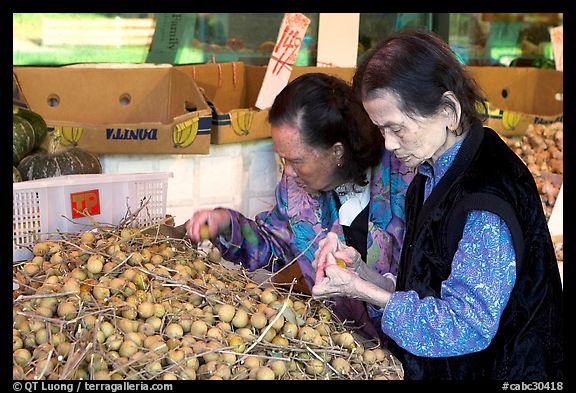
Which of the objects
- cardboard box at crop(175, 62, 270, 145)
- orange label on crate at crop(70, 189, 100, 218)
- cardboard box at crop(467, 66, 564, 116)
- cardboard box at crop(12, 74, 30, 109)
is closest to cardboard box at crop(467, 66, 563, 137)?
cardboard box at crop(467, 66, 564, 116)

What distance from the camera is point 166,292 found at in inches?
65.7

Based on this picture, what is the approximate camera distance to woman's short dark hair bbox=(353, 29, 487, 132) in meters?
1.51

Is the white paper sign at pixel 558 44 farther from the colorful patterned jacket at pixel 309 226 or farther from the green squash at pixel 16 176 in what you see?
the green squash at pixel 16 176

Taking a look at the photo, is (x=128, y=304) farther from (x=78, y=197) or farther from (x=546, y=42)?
(x=546, y=42)

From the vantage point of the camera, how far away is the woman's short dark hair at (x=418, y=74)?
1.51 m

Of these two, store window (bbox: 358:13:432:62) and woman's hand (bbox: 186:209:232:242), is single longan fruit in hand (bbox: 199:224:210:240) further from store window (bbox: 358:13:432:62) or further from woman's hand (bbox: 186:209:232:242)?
store window (bbox: 358:13:432:62)

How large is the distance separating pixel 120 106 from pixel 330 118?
1.57m

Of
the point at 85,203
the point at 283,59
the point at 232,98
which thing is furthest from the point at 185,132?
the point at 85,203

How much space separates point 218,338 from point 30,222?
80 centimetres

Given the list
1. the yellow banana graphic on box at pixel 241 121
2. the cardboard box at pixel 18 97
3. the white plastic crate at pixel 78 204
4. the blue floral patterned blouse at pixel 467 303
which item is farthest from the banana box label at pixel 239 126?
the blue floral patterned blouse at pixel 467 303

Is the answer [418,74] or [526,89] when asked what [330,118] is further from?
[526,89]

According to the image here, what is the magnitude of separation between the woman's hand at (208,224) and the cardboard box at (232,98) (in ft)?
3.71

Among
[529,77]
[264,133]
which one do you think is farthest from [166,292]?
[529,77]

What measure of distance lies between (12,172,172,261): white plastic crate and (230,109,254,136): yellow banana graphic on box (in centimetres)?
107
